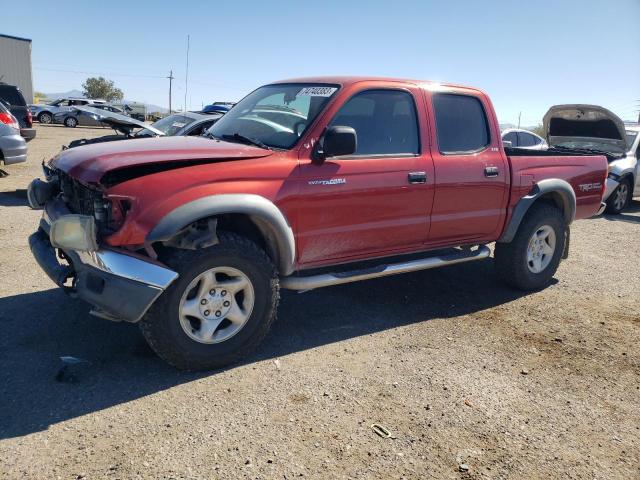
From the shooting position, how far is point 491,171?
487 centimetres

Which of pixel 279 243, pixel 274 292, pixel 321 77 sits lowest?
pixel 274 292

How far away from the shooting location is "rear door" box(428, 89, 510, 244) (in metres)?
4.58

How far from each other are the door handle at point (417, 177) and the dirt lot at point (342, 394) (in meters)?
1.18

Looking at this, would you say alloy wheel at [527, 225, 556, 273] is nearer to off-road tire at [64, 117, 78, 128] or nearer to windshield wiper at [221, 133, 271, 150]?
windshield wiper at [221, 133, 271, 150]

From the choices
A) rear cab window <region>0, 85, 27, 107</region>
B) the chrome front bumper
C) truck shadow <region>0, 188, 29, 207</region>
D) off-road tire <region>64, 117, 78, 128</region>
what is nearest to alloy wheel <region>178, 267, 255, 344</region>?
the chrome front bumper

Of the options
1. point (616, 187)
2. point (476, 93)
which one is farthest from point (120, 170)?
point (616, 187)

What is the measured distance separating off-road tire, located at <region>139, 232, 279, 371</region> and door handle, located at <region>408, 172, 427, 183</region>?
1364 millimetres

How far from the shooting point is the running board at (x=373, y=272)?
3.89 meters

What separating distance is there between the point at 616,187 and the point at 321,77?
806 centimetres

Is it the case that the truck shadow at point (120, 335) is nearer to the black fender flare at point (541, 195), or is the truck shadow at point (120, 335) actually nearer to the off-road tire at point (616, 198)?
the black fender flare at point (541, 195)

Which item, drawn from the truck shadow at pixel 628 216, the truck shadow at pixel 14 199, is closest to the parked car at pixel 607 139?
the truck shadow at pixel 628 216

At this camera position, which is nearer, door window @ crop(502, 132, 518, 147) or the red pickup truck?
the red pickup truck

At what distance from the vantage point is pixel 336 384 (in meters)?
3.49

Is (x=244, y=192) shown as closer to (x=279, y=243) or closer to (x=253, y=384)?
(x=279, y=243)
